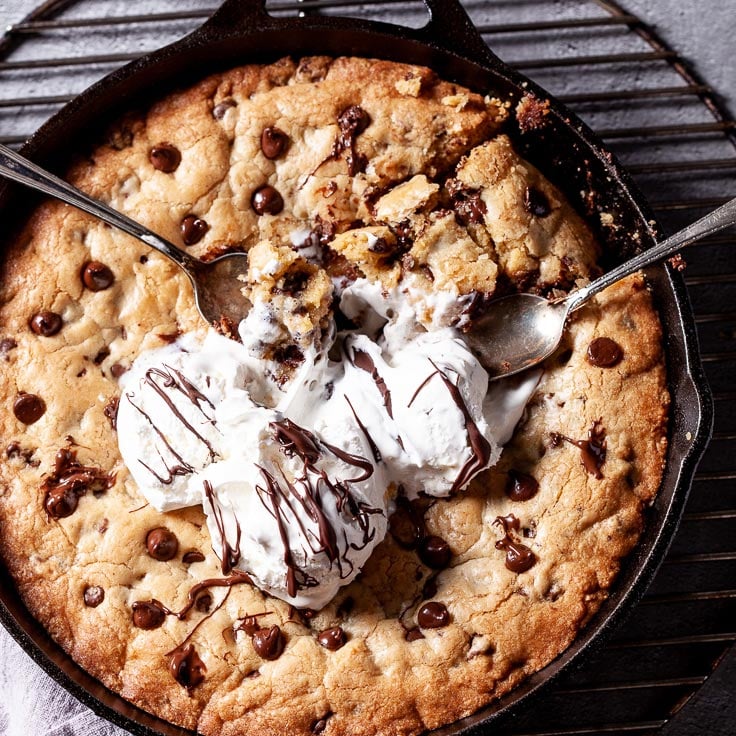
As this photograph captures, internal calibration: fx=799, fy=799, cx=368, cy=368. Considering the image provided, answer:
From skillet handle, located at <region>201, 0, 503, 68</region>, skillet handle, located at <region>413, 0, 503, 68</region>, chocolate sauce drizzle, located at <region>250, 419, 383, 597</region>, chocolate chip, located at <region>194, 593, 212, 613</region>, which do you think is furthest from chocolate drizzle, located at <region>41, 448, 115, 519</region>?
skillet handle, located at <region>413, 0, 503, 68</region>

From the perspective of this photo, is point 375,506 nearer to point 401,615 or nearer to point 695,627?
point 401,615

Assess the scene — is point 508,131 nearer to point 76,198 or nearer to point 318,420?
point 318,420

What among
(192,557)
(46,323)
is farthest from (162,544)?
(46,323)

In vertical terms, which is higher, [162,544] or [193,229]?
[193,229]

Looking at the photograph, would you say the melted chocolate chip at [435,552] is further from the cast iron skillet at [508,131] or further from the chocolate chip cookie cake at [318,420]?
the cast iron skillet at [508,131]

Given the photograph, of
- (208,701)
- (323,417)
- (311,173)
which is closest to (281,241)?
(311,173)

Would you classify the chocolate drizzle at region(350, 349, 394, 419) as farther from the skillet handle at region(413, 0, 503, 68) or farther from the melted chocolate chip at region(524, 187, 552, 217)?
the skillet handle at region(413, 0, 503, 68)

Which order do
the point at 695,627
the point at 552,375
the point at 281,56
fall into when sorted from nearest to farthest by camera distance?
the point at 552,375
the point at 281,56
the point at 695,627
